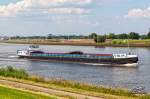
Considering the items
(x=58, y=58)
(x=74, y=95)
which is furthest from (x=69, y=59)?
(x=74, y=95)

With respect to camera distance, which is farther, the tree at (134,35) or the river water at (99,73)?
the tree at (134,35)

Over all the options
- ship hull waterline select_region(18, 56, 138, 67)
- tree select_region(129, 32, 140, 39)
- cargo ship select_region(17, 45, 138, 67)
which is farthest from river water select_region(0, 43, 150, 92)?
tree select_region(129, 32, 140, 39)

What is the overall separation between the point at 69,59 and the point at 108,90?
187 ft

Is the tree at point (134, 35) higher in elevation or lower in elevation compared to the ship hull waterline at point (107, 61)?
higher

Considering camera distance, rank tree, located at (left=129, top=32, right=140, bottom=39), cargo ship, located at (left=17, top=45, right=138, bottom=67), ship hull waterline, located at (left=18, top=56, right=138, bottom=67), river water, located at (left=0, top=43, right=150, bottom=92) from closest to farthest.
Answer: river water, located at (left=0, top=43, right=150, bottom=92)
ship hull waterline, located at (left=18, top=56, right=138, bottom=67)
cargo ship, located at (left=17, top=45, right=138, bottom=67)
tree, located at (left=129, top=32, right=140, bottom=39)

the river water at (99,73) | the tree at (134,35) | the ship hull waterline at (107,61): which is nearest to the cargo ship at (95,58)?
the ship hull waterline at (107,61)

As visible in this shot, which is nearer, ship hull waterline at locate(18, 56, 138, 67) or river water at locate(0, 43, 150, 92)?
river water at locate(0, 43, 150, 92)

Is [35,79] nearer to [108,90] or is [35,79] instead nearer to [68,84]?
[68,84]

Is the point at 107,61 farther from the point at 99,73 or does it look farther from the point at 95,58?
the point at 99,73

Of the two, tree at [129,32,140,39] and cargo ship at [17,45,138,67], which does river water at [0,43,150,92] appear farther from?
tree at [129,32,140,39]

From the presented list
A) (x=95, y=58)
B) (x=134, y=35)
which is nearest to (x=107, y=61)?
(x=95, y=58)

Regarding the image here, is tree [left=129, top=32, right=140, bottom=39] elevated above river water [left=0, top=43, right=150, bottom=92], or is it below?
above

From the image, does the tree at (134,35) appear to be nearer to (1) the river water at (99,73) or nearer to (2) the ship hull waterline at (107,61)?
(2) the ship hull waterline at (107,61)

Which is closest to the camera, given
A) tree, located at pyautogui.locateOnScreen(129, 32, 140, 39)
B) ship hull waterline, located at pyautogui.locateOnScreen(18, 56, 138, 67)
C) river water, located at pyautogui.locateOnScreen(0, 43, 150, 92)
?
river water, located at pyautogui.locateOnScreen(0, 43, 150, 92)
